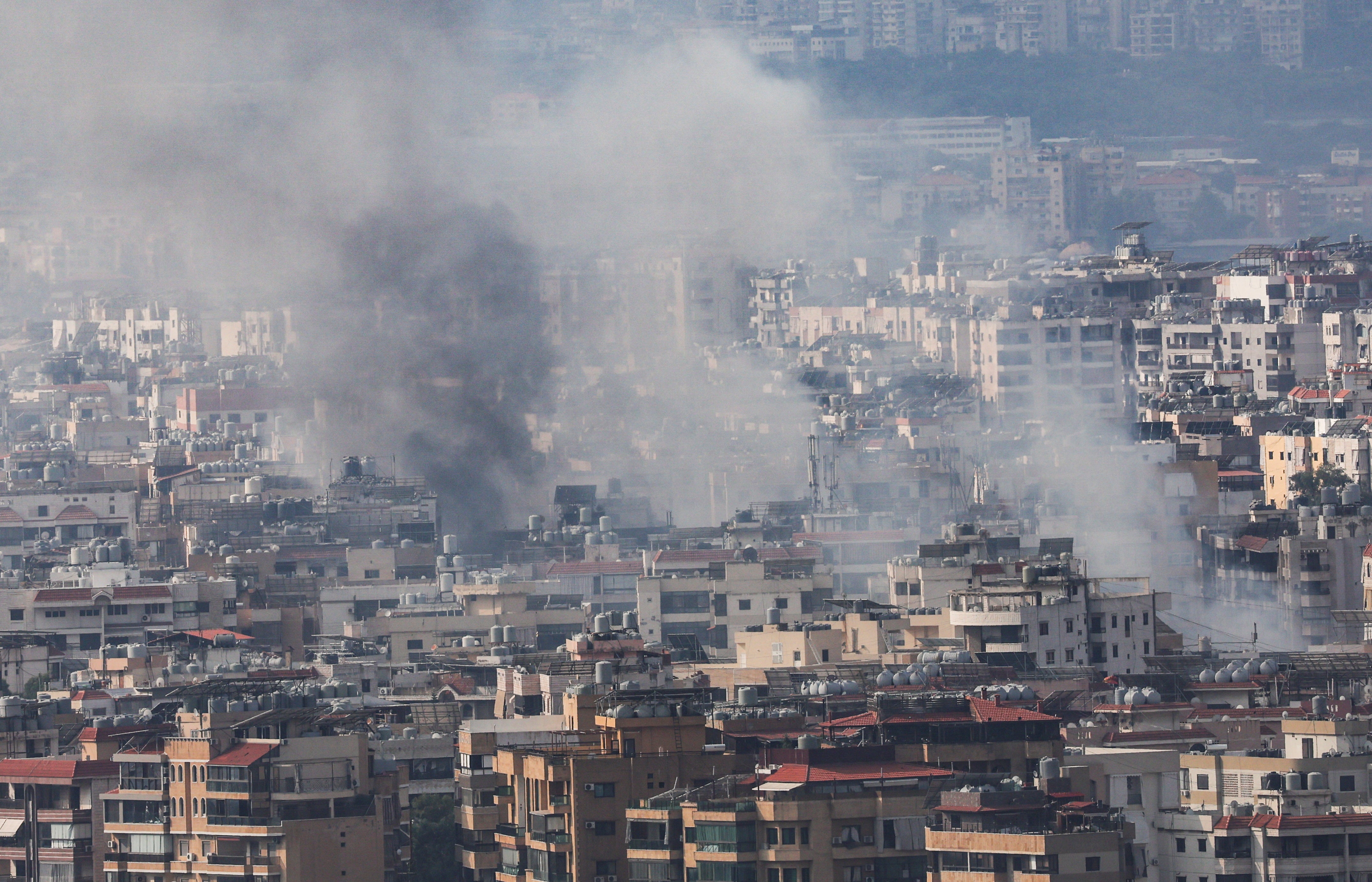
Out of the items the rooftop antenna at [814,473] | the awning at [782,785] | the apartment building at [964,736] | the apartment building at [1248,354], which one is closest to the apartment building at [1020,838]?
the awning at [782,785]

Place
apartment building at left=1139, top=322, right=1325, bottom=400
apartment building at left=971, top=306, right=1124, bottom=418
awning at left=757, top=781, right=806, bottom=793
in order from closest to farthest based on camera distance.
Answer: awning at left=757, top=781, right=806, bottom=793 < apartment building at left=971, top=306, right=1124, bottom=418 < apartment building at left=1139, top=322, right=1325, bottom=400

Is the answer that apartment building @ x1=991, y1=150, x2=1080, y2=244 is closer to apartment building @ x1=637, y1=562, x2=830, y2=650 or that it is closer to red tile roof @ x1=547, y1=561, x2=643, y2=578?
red tile roof @ x1=547, y1=561, x2=643, y2=578

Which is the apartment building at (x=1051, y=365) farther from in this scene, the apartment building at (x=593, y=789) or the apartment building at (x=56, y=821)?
the apartment building at (x=56, y=821)

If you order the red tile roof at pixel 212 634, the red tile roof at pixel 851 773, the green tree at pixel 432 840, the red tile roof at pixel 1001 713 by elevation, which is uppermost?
the red tile roof at pixel 212 634

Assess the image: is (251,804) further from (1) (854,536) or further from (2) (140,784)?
(1) (854,536)

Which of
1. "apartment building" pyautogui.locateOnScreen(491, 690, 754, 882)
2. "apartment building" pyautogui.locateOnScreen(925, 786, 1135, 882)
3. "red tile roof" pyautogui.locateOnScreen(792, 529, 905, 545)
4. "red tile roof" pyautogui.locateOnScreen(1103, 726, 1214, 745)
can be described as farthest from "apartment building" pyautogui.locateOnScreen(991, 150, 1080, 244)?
"apartment building" pyautogui.locateOnScreen(925, 786, 1135, 882)
